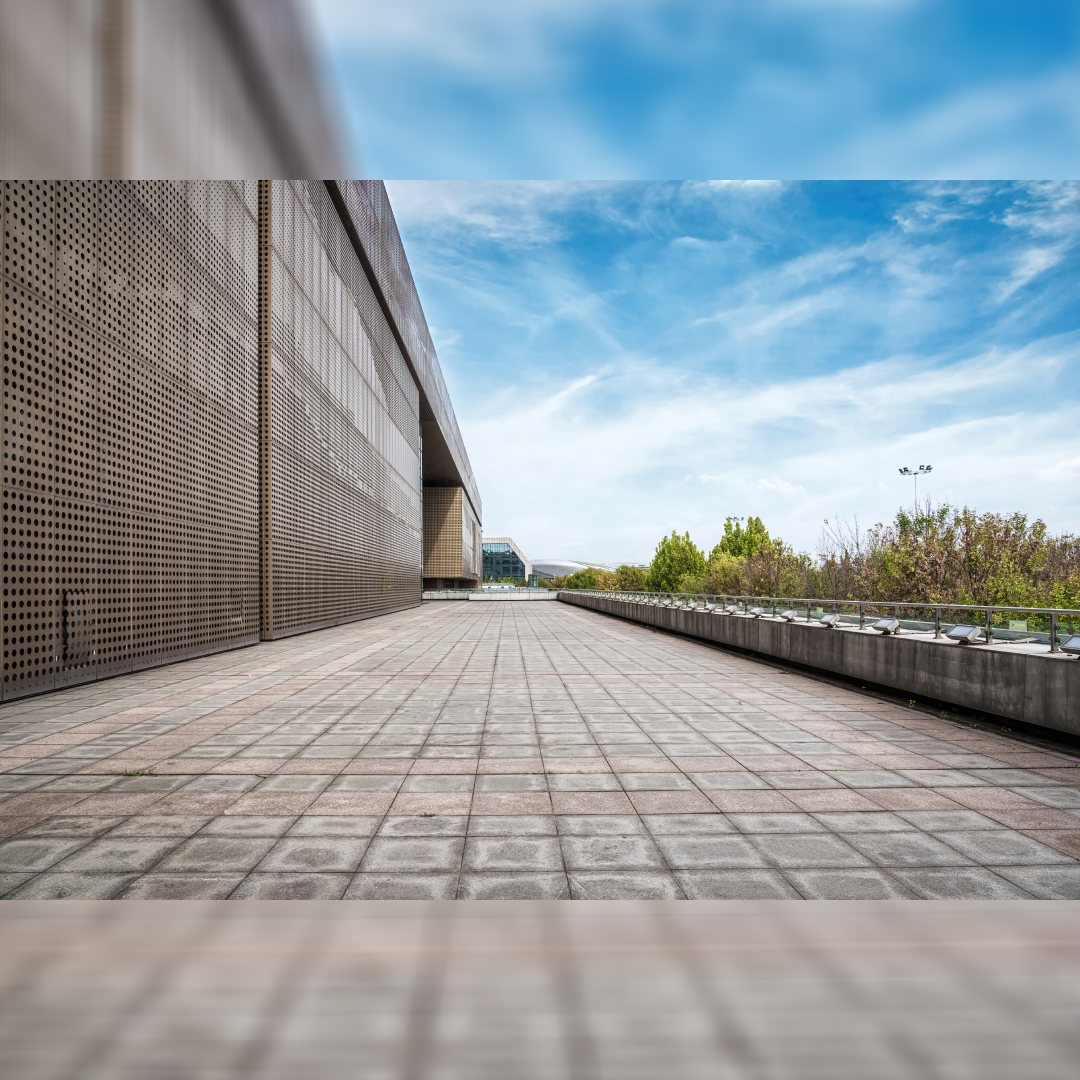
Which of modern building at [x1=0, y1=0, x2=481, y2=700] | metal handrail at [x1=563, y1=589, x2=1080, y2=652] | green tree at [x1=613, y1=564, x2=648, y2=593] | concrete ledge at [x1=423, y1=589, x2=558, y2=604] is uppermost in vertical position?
modern building at [x1=0, y1=0, x2=481, y2=700]

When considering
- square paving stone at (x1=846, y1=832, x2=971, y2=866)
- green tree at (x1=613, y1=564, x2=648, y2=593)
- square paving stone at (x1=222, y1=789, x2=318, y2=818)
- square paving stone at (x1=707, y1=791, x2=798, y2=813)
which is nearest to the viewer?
square paving stone at (x1=846, y1=832, x2=971, y2=866)

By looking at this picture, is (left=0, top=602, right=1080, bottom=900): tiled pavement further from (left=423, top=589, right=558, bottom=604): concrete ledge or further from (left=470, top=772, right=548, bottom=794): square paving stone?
(left=423, top=589, right=558, bottom=604): concrete ledge

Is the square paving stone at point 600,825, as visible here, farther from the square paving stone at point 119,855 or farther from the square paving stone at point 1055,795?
the square paving stone at point 1055,795

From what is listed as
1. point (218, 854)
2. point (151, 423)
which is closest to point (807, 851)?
point (218, 854)

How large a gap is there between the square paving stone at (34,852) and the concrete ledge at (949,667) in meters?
7.78

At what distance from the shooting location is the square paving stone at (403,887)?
124 inches

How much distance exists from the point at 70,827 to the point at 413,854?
2.23 m

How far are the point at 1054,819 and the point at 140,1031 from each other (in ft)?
16.6

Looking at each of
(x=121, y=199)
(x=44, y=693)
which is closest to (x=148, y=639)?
(x=44, y=693)

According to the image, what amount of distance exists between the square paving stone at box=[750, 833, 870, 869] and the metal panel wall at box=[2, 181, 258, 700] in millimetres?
8999

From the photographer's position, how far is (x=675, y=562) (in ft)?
198

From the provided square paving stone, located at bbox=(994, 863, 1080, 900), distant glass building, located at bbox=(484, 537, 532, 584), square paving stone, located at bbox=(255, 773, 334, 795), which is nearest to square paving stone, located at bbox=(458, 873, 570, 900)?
square paving stone, located at bbox=(255, 773, 334, 795)

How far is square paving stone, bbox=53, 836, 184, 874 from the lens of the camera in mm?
3477
